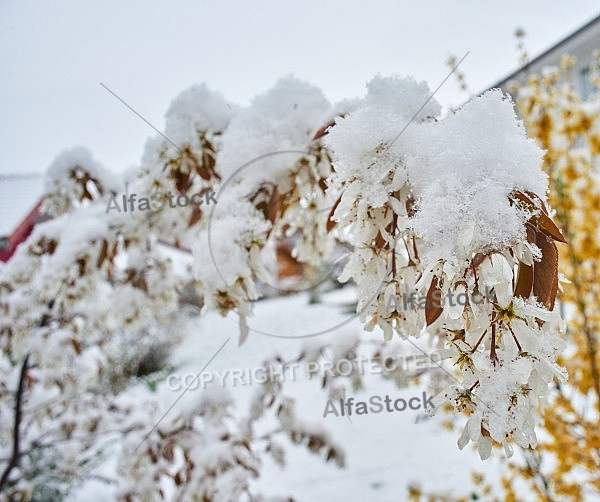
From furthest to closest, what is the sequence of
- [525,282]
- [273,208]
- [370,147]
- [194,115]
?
[194,115], [273,208], [370,147], [525,282]

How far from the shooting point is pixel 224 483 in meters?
1.40

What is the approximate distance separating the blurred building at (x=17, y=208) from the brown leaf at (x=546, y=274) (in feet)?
12.5

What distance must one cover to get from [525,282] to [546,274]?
3cm

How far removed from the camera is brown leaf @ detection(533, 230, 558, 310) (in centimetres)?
51

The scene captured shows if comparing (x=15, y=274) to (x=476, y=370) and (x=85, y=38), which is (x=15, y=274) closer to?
(x=85, y=38)

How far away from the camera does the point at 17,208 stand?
171 inches

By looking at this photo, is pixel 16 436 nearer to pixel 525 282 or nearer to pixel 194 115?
pixel 194 115

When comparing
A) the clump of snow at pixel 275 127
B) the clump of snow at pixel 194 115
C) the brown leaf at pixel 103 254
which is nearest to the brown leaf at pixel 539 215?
the clump of snow at pixel 275 127

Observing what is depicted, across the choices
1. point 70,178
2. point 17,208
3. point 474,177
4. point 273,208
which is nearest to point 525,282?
point 474,177

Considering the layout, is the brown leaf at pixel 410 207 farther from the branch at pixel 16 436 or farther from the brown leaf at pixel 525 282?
the branch at pixel 16 436

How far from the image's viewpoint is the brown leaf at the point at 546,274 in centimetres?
51

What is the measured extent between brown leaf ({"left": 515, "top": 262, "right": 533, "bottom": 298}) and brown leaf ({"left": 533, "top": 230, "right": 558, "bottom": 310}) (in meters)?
0.01

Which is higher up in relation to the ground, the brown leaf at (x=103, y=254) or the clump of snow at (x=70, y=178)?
the clump of snow at (x=70, y=178)

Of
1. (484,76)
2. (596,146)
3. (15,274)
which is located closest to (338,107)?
(484,76)
